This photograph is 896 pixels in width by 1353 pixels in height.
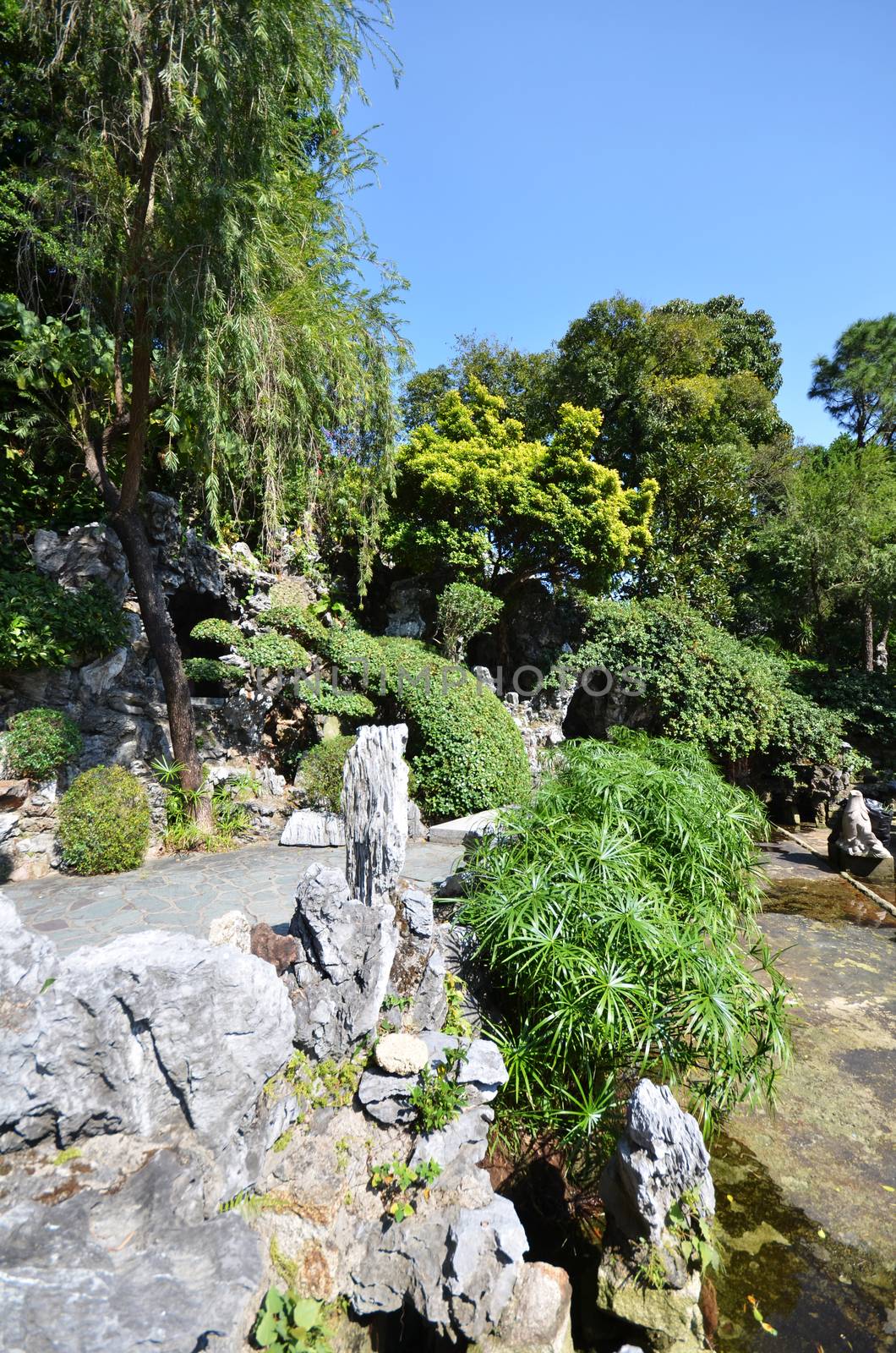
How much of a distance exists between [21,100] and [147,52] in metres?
2.95

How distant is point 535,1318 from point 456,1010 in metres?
1.53

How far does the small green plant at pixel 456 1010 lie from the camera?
4.10 meters

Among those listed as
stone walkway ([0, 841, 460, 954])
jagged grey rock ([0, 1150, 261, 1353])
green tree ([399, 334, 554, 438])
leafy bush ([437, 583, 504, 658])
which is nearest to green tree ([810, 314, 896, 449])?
green tree ([399, 334, 554, 438])

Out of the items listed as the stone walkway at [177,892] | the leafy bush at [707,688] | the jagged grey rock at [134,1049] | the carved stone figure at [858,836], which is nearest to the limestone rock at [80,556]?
the stone walkway at [177,892]

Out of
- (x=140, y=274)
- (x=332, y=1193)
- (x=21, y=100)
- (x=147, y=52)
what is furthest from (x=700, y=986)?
(x=21, y=100)

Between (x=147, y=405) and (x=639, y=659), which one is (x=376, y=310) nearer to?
(x=147, y=405)

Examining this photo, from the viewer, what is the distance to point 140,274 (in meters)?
6.43

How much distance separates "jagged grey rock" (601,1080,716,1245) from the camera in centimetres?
316

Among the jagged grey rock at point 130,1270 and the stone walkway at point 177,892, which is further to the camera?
the stone walkway at point 177,892

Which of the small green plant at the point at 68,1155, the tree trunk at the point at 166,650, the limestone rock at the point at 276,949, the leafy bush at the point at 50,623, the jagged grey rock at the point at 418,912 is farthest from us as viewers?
the tree trunk at the point at 166,650

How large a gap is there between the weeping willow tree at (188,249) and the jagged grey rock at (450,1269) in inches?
218

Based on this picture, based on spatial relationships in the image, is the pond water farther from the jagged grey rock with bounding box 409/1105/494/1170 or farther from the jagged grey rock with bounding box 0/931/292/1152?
the jagged grey rock with bounding box 0/931/292/1152

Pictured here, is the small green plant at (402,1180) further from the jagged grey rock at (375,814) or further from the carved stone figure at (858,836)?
the carved stone figure at (858,836)

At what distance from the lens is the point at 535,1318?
289 centimetres
